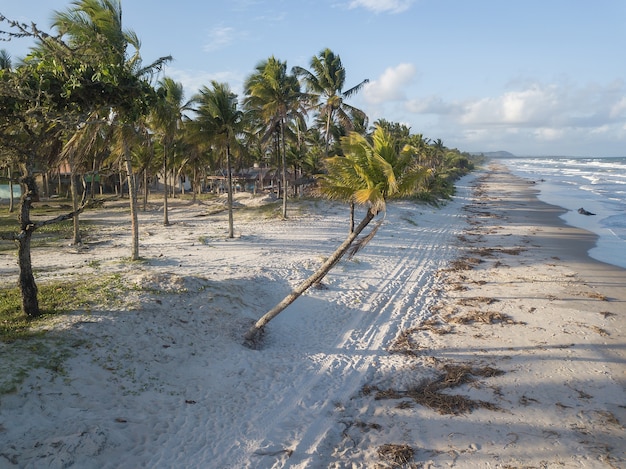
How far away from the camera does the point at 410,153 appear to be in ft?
24.1

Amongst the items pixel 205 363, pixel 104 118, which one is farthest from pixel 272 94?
pixel 205 363

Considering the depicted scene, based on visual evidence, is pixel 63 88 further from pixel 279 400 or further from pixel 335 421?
pixel 335 421

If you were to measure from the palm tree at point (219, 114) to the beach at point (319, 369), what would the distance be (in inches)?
197

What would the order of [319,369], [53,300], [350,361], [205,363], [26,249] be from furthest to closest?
[53,300], [350,361], [319,369], [205,363], [26,249]

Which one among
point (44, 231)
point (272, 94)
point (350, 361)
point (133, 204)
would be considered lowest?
point (350, 361)

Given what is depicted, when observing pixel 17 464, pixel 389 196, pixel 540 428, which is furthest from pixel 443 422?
pixel 17 464

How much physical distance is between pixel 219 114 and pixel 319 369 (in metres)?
11.6

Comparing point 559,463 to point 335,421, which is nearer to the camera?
point 559,463

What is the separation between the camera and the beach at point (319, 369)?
5.64m

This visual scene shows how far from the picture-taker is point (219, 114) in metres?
16.3

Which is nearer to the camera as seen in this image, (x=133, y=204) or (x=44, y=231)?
(x=133, y=204)

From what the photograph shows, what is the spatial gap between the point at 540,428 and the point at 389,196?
13.9 feet

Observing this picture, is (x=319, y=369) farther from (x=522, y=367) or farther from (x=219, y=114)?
(x=219, y=114)

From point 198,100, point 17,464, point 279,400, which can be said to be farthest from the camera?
point 198,100
